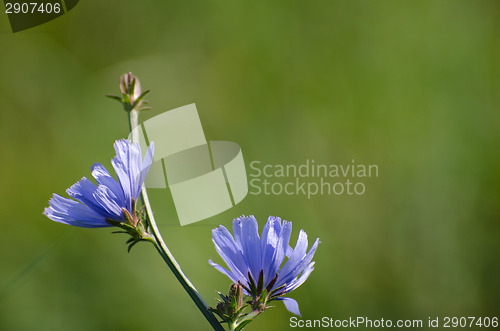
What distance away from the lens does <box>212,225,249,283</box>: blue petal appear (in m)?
0.44

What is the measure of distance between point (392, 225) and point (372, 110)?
35 cm

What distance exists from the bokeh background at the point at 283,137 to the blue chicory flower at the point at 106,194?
2.85 ft

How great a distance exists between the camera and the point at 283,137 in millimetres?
1508

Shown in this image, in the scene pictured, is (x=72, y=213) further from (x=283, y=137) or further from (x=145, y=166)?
(x=283, y=137)

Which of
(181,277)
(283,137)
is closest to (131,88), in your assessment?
(181,277)

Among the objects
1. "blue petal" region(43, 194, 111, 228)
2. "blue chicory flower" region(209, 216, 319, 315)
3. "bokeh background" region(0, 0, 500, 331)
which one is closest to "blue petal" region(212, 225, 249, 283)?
"blue chicory flower" region(209, 216, 319, 315)

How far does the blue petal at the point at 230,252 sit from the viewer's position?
0.44m

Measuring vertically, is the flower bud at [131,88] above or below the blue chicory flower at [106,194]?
above

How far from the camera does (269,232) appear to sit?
1.48 ft

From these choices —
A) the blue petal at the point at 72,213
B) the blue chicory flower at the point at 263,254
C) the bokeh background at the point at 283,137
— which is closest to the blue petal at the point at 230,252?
the blue chicory flower at the point at 263,254

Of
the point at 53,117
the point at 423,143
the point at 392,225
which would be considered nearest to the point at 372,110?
the point at 423,143

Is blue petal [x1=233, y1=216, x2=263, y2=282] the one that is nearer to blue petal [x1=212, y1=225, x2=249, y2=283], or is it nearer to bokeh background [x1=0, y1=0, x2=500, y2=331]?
blue petal [x1=212, y1=225, x2=249, y2=283]

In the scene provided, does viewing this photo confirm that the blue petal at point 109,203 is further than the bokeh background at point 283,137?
No

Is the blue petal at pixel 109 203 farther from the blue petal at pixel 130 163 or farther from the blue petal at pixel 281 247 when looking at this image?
the blue petal at pixel 281 247
